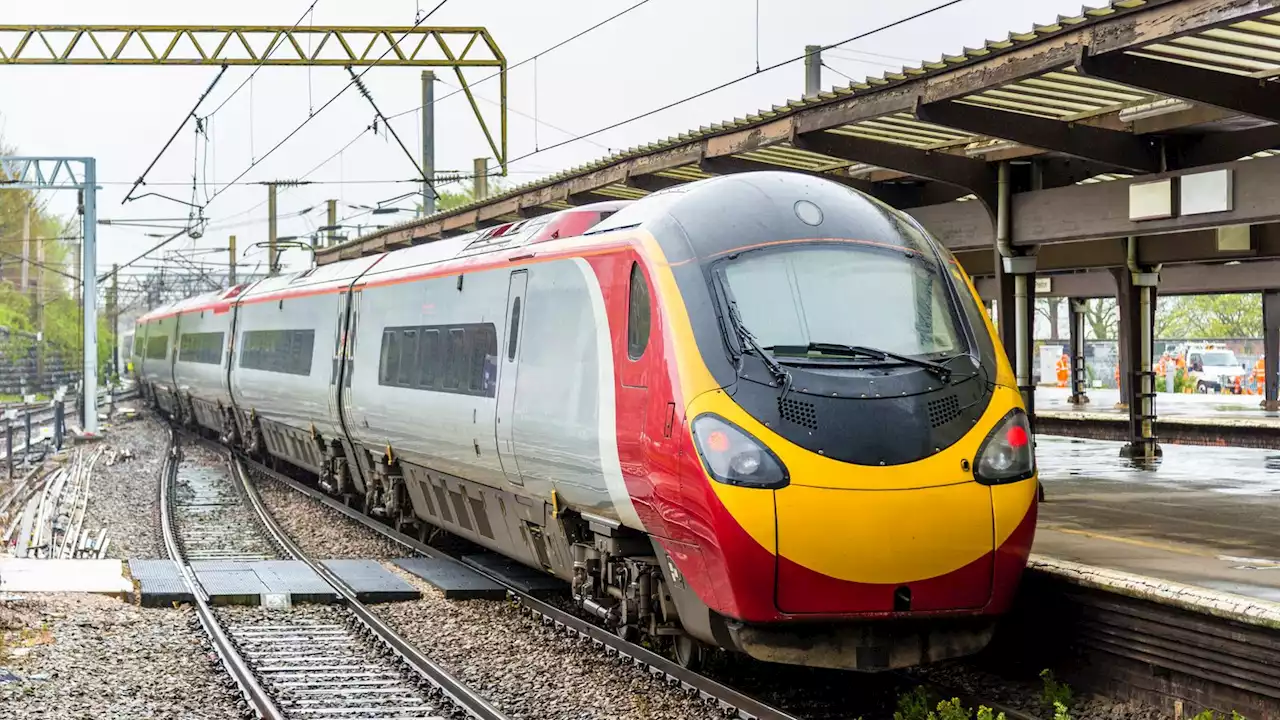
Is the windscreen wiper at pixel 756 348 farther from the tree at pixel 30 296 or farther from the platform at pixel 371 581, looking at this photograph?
the tree at pixel 30 296

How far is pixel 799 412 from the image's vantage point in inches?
279

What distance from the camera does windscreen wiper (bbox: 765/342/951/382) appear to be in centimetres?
743

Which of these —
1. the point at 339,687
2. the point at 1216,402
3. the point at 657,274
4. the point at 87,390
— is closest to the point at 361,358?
the point at 339,687

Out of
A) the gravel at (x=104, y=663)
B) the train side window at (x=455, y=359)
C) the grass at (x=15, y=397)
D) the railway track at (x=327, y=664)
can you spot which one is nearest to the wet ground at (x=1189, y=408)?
the train side window at (x=455, y=359)

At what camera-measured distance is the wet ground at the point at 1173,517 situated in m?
8.40

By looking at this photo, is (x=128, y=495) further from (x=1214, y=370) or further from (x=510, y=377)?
(x=1214, y=370)

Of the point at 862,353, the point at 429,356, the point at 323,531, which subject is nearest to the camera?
the point at 862,353

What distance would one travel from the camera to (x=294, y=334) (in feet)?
62.3

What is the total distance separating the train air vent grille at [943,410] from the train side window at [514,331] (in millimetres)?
3743

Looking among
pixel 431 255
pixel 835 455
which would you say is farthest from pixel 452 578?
pixel 835 455

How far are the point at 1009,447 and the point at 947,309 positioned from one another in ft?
3.11

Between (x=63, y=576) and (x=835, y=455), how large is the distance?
8207 millimetres

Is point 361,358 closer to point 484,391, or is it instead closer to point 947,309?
point 484,391

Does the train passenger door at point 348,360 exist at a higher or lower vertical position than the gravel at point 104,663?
higher
